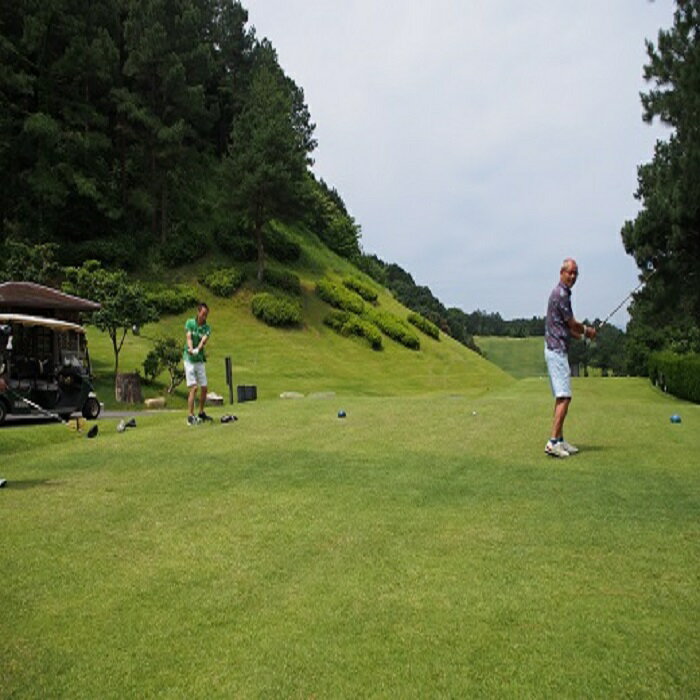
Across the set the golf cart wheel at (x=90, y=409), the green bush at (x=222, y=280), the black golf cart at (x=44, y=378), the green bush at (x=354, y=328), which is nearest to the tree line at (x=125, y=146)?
the green bush at (x=222, y=280)

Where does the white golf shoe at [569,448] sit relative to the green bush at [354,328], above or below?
below

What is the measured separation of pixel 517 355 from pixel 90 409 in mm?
129780

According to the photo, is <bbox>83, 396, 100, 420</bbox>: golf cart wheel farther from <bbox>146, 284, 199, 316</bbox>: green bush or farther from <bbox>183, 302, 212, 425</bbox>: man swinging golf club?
<bbox>146, 284, 199, 316</bbox>: green bush

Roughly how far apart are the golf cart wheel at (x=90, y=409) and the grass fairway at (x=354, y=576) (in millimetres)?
10165

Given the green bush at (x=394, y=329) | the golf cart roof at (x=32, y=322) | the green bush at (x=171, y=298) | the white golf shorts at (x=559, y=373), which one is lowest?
the white golf shorts at (x=559, y=373)

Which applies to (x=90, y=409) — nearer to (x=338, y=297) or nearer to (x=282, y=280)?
(x=282, y=280)

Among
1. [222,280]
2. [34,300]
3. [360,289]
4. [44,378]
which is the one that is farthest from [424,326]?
[44,378]

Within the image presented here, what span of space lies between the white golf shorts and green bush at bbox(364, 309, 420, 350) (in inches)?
1689

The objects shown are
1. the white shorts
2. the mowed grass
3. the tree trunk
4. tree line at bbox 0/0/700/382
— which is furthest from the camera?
the mowed grass

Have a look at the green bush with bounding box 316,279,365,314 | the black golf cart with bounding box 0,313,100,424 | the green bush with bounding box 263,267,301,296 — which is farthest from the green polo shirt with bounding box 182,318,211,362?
the green bush with bounding box 316,279,365,314

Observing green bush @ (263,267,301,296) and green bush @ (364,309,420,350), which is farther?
green bush @ (364,309,420,350)

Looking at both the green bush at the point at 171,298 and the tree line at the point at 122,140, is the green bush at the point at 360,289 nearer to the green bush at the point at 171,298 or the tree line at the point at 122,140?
the tree line at the point at 122,140

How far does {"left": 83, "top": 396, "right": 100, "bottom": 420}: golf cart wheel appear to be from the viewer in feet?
60.5

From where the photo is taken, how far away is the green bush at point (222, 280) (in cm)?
4784
